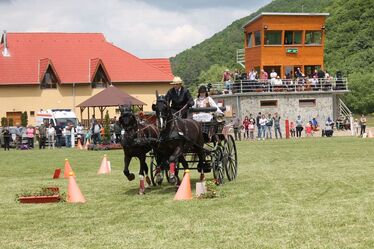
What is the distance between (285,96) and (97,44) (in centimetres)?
2349

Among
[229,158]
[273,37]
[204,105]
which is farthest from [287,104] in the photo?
[204,105]

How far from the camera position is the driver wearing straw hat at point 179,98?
1438 centimetres

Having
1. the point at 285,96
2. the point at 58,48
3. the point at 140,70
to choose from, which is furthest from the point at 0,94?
the point at 285,96

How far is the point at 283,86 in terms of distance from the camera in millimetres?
50344

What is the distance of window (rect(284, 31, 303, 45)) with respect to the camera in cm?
5450

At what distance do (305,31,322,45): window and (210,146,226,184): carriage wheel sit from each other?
41439 millimetres

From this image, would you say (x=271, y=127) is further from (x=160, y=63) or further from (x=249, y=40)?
(x=160, y=63)

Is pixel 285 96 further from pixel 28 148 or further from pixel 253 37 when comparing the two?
pixel 28 148

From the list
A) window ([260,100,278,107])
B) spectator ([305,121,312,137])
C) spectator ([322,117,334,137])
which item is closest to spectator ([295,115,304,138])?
spectator ([305,121,312,137])

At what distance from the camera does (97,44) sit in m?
66.9

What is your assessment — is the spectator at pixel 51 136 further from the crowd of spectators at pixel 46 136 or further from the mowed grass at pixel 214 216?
the mowed grass at pixel 214 216

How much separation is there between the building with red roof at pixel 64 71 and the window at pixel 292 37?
14.3 meters

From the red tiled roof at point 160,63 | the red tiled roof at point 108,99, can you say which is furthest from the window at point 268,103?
the red tiled roof at point 160,63

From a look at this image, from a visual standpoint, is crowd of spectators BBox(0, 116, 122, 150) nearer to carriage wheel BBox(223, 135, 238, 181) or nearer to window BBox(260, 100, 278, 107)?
window BBox(260, 100, 278, 107)
